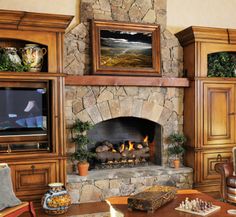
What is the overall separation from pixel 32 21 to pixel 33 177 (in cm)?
198

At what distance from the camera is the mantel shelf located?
465 centimetres

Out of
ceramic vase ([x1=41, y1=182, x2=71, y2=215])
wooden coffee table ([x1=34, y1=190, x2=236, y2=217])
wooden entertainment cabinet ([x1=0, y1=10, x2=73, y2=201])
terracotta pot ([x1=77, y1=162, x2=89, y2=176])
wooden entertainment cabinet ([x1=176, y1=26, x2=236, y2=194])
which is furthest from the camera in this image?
wooden entertainment cabinet ([x1=176, y1=26, x2=236, y2=194])

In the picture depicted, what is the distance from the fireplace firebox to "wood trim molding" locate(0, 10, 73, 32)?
176 centimetres

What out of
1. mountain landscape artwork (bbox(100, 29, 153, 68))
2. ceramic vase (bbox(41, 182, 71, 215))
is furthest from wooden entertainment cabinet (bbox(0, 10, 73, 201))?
mountain landscape artwork (bbox(100, 29, 153, 68))

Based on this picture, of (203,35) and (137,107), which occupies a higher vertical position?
(203,35)

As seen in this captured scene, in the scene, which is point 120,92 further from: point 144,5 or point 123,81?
point 144,5

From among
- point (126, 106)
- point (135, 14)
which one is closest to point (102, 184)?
point (126, 106)

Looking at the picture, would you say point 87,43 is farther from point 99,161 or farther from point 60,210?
point 60,210

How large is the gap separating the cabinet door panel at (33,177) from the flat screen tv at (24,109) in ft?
1.41

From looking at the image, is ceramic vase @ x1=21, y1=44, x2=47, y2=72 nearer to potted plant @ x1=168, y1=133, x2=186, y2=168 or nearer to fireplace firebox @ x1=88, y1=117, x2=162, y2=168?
fireplace firebox @ x1=88, y1=117, x2=162, y2=168

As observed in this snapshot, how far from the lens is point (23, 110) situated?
14.4ft

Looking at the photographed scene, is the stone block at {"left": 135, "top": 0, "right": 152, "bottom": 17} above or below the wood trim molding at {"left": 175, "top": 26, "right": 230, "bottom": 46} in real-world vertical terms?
above

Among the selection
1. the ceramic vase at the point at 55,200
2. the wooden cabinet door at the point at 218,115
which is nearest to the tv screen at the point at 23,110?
the ceramic vase at the point at 55,200

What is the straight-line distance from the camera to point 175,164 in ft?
16.8
